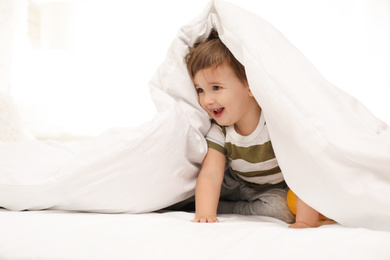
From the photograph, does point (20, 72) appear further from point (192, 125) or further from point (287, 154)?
point (287, 154)

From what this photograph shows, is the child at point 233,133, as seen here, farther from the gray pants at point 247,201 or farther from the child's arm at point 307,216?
the child's arm at point 307,216

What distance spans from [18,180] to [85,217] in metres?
0.17

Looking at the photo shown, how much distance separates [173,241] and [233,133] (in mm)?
531

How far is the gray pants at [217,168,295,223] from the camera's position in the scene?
0.97m

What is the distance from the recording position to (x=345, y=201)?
679 mm

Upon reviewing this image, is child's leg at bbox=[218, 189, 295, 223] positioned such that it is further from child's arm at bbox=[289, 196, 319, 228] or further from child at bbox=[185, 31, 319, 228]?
child's arm at bbox=[289, 196, 319, 228]

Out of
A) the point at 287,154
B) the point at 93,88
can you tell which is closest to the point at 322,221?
the point at 287,154

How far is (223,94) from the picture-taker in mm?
1034

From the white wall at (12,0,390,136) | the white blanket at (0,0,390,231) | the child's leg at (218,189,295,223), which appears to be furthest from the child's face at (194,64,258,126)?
the white wall at (12,0,390,136)

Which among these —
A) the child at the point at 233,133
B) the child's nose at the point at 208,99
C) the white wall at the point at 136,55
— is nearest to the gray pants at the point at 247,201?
the child at the point at 233,133

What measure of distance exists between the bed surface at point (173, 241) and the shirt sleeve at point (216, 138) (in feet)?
1.24

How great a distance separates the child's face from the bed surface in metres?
0.42

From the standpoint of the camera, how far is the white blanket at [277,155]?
68 cm

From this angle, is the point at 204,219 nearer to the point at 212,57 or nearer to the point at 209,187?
the point at 209,187
